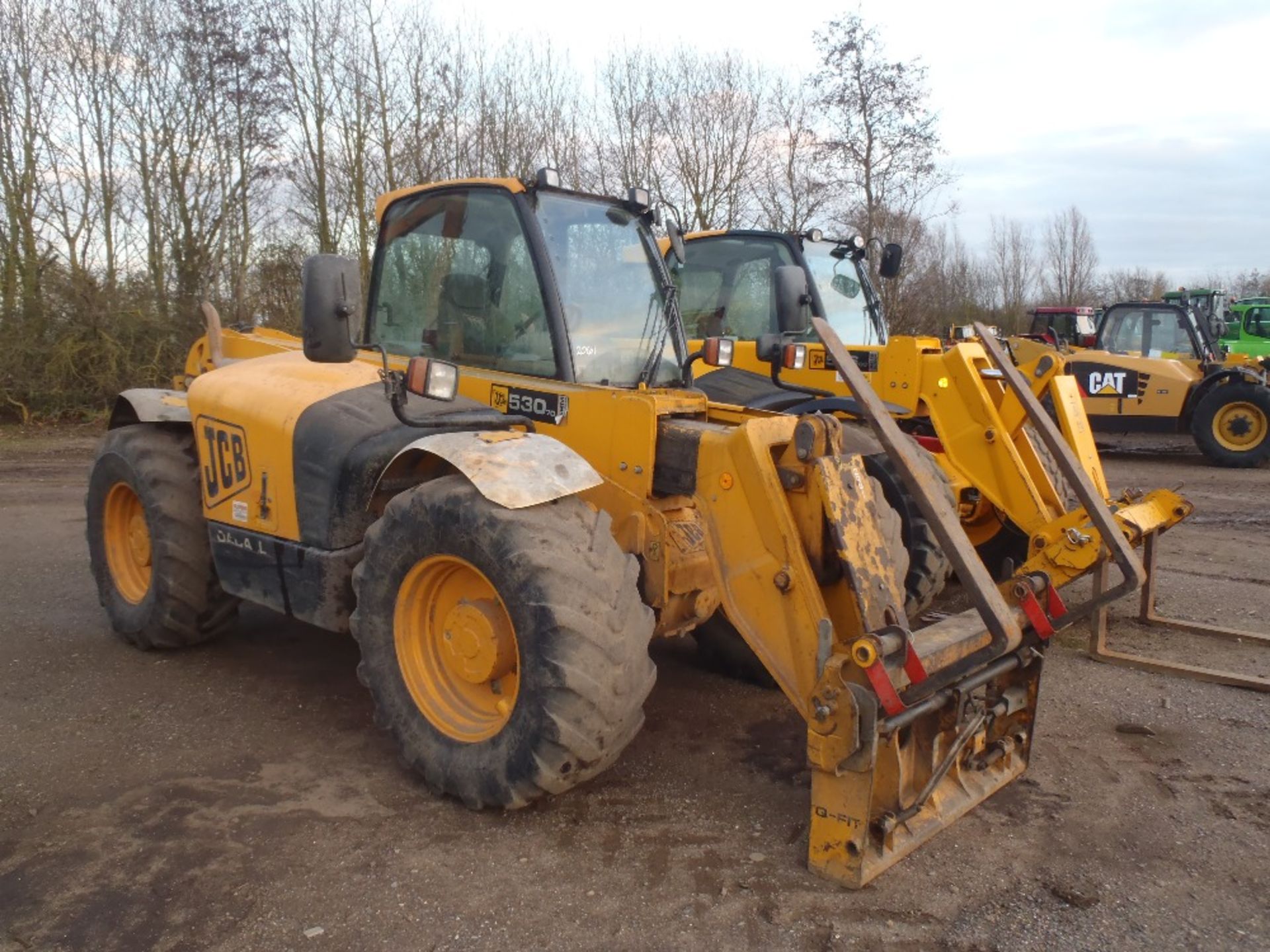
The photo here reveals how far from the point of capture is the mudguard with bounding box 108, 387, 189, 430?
5383mm

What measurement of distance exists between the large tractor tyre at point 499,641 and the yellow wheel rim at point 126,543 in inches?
97.0

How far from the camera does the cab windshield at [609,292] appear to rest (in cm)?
430

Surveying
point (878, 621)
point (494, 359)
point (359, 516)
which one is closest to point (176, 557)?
point (359, 516)

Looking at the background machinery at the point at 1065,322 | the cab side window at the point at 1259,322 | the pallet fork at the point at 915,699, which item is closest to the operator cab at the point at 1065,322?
the background machinery at the point at 1065,322

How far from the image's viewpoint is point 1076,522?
4.80 meters

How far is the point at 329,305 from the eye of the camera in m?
3.73

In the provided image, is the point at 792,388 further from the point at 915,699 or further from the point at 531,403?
the point at 915,699

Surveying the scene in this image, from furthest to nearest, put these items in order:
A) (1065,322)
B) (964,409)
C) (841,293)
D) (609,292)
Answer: (1065,322), (841,293), (964,409), (609,292)

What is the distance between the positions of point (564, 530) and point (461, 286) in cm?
164

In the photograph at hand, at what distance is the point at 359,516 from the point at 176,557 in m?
1.52

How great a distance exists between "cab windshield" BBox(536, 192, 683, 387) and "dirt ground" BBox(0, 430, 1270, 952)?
158cm

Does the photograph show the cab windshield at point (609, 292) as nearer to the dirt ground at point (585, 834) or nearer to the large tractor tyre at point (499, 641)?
the large tractor tyre at point (499, 641)

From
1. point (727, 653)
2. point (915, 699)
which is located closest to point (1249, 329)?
point (727, 653)

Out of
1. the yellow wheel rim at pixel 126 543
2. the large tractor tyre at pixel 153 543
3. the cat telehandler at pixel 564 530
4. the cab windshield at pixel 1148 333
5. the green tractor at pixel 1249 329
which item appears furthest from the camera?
the green tractor at pixel 1249 329
